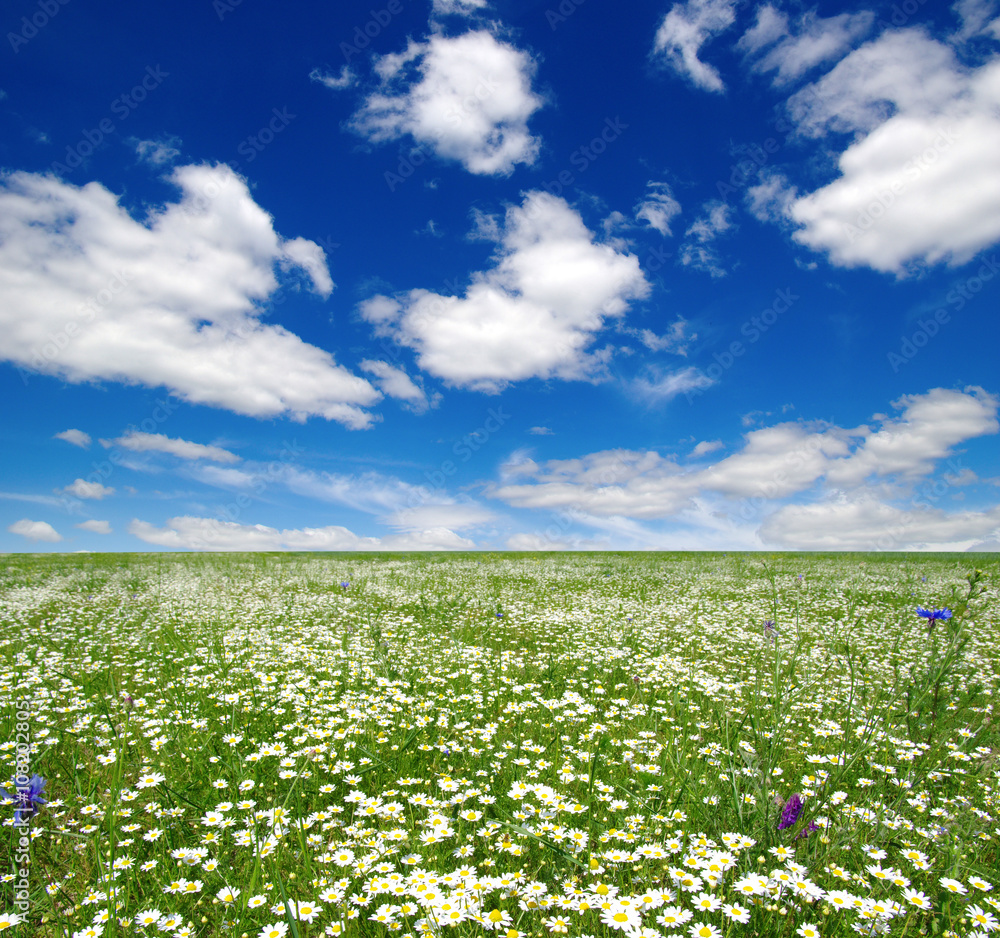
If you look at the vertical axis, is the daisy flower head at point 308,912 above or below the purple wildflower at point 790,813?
below

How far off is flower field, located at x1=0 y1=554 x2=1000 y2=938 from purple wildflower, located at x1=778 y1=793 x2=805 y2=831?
0.05 ft

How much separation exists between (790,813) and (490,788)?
8.23 feet

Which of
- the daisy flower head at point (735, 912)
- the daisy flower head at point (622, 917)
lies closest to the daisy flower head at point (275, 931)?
the daisy flower head at point (622, 917)

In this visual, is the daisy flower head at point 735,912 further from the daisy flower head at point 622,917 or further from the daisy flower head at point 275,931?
the daisy flower head at point 275,931

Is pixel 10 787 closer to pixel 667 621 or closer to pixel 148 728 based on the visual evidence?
pixel 148 728

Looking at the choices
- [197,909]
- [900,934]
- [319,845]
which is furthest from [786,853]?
[197,909]

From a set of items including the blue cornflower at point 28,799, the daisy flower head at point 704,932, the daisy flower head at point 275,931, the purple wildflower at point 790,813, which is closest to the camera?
the daisy flower head at point 704,932

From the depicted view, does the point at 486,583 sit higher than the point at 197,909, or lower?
higher

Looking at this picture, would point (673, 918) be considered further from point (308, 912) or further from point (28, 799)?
point (28, 799)

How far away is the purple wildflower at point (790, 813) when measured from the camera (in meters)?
3.85

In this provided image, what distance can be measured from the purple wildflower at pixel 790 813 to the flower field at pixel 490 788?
0.6 inches

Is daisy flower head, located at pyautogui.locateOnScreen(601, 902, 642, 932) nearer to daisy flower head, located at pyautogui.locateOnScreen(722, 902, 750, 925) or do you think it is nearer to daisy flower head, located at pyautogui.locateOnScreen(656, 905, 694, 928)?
daisy flower head, located at pyautogui.locateOnScreen(656, 905, 694, 928)

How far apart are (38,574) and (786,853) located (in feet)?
112

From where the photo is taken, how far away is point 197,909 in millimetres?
3588
